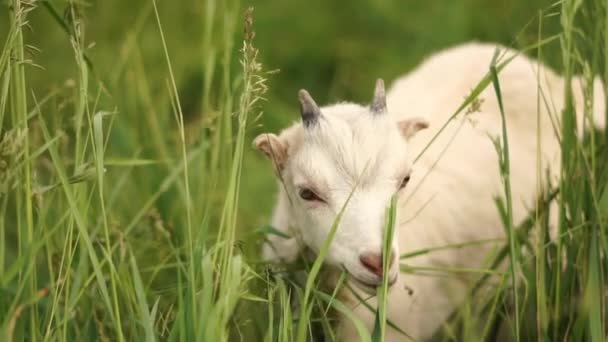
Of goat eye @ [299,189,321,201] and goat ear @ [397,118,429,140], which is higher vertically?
goat ear @ [397,118,429,140]

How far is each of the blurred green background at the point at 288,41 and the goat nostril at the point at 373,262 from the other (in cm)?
308

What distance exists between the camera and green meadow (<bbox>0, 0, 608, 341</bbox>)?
324cm

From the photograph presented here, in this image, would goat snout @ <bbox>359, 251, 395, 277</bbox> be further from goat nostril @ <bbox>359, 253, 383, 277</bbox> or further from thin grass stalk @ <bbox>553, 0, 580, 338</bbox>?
thin grass stalk @ <bbox>553, 0, 580, 338</bbox>

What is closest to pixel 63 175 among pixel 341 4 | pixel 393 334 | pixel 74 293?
pixel 74 293

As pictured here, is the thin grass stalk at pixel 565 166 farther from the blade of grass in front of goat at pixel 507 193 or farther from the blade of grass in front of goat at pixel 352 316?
the blade of grass in front of goat at pixel 352 316

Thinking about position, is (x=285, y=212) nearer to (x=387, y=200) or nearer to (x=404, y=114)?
(x=387, y=200)

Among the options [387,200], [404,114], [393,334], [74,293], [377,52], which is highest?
[377,52]

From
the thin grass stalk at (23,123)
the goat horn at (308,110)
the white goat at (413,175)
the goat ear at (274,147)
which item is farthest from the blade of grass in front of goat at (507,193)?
the thin grass stalk at (23,123)

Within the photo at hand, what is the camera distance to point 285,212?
160 inches

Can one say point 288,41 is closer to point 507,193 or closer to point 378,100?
point 378,100

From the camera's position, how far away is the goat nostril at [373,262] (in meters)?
3.33

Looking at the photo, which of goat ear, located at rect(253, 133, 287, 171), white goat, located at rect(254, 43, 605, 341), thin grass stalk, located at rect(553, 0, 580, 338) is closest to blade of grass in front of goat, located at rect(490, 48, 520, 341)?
thin grass stalk, located at rect(553, 0, 580, 338)

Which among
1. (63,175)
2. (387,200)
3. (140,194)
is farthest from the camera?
(140,194)

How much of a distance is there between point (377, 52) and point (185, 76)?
1434 millimetres
